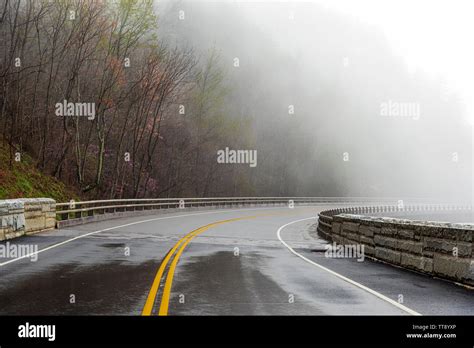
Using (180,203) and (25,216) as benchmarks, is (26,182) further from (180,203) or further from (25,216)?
(180,203)

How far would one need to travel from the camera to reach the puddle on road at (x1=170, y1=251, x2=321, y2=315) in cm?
830

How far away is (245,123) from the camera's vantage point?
262ft

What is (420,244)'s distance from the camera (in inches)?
516

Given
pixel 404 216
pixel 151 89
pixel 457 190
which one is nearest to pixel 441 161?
pixel 457 190

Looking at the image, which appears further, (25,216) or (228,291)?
(25,216)

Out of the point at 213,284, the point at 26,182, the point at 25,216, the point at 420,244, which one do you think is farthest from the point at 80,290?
the point at 26,182

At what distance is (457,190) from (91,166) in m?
93.1

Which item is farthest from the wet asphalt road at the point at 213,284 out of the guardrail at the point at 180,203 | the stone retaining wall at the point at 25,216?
the guardrail at the point at 180,203

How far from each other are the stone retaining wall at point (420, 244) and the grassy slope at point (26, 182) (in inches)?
741

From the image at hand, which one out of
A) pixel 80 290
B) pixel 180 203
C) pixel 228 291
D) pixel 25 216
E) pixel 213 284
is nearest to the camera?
pixel 80 290

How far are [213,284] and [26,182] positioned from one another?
24019 millimetres

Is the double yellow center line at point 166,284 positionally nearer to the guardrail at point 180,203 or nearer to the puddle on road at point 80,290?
the puddle on road at point 80,290

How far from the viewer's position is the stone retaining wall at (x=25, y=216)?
18609 millimetres

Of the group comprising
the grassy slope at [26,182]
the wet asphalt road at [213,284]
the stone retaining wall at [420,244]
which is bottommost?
the wet asphalt road at [213,284]
